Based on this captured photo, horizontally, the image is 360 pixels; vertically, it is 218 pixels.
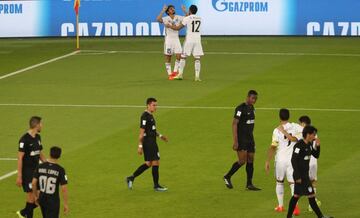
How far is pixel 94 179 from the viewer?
2423 cm

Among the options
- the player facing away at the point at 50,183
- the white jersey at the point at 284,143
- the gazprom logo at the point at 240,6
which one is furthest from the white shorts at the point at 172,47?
the player facing away at the point at 50,183

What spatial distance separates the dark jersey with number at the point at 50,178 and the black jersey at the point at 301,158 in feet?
14.4

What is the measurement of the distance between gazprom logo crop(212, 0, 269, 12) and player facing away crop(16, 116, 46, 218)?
1232 inches

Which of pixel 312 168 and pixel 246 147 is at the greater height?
pixel 246 147

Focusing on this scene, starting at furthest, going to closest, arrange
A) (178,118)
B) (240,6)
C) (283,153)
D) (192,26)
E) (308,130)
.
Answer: (240,6) → (192,26) → (178,118) → (283,153) → (308,130)

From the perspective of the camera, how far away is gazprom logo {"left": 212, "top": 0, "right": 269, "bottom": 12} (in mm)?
50422

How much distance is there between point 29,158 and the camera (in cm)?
2012

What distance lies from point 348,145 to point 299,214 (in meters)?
6.66

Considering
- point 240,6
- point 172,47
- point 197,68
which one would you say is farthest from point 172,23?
point 240,6

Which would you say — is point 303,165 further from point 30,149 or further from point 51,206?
point 30,149

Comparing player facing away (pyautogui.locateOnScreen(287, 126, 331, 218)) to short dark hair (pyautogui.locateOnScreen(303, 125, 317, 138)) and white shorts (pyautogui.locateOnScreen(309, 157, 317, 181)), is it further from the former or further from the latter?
white shorts (pyautogui.locateOnScreen(309, 157, 317, 181))

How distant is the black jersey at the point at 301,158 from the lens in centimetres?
1994

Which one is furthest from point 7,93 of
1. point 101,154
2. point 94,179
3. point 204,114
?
point 94,179

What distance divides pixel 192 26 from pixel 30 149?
19271 mm
